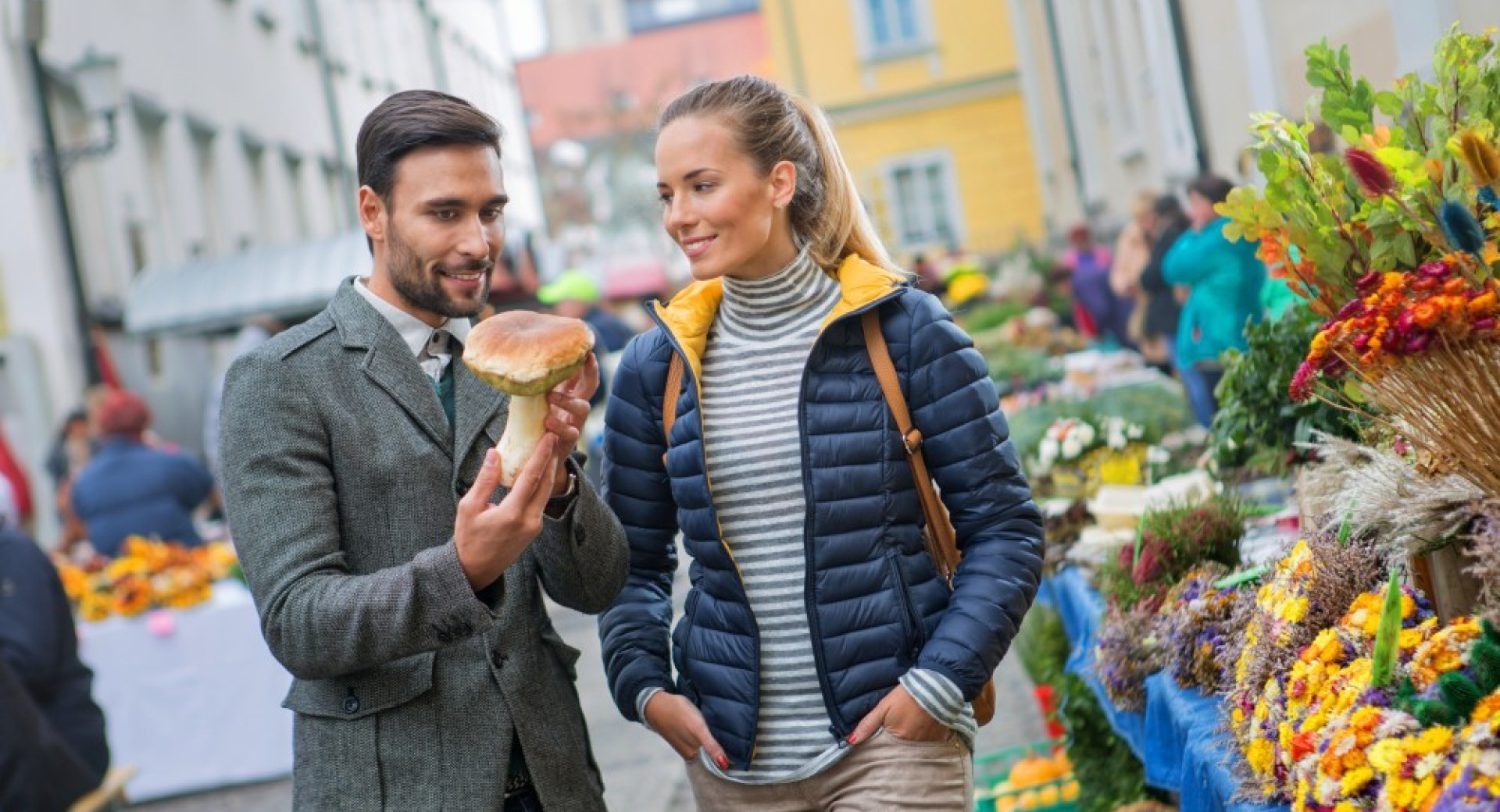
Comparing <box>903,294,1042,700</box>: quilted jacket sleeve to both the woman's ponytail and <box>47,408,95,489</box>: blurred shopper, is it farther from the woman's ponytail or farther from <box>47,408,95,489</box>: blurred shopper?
<box>47,408,95,489</box>: blurred shopper

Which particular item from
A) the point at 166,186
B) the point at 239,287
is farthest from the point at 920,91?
the point at 239,287

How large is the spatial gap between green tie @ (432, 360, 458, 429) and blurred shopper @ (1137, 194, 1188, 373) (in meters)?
7.86

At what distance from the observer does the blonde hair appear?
2.91 meters

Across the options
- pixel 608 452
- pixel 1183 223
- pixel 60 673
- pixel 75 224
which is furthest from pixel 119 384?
pixel 608 452

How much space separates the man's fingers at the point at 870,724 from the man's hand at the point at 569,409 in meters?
0.60

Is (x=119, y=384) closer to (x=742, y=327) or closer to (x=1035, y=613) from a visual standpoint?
(x=1035, y=613)

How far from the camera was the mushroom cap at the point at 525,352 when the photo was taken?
2525 millimetres

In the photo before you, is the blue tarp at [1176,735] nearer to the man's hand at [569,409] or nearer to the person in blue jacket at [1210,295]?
the man's hand at [569,409]

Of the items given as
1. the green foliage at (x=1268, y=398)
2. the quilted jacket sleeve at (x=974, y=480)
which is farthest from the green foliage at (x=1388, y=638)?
the green foliage at (x=1268, y=398)

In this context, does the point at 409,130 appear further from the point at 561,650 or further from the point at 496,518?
the point at 561,650

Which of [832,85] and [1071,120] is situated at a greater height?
[832,85]

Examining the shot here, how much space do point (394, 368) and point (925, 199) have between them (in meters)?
29.6

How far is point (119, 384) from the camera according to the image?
50.6 ft

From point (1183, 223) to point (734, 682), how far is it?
7858 millimetres
